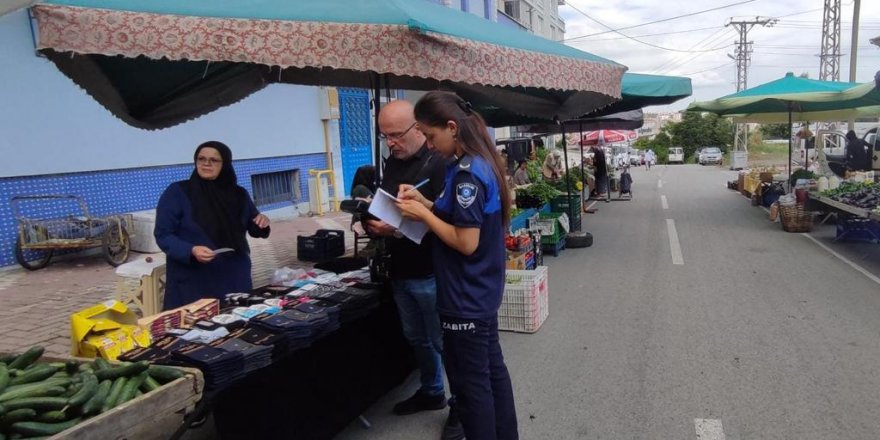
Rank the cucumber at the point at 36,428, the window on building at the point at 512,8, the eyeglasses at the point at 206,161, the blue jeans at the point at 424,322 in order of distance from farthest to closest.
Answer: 1. the window on building at the point at 512,8
2. the eyeglasses at the point at 206,161
3. the blue jeans at the point at 424,322
4. the cucumber at the point at 36,428

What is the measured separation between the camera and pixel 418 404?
397 cm

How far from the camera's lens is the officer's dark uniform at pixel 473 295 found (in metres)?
2.72

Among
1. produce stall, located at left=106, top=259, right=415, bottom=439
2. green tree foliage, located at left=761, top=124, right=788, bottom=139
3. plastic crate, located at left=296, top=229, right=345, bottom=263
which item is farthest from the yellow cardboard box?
green tree foliage, located at left=761, top=124, right=788, bottom=139

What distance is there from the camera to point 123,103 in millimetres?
4473

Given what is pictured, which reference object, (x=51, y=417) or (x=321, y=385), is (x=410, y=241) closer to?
(x=321, y=385)

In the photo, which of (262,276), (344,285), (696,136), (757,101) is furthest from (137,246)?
(696,136)

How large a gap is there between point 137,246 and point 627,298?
7645 mm

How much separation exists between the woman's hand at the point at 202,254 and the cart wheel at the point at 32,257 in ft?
20.1

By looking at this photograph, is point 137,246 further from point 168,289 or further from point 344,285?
point 344,285

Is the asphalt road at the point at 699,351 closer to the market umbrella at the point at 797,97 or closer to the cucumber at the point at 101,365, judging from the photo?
the cucumber at the point at 101,365

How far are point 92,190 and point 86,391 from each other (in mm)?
8418

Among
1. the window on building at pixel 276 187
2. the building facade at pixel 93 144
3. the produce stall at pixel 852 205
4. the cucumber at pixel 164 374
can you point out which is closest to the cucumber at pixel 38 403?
the cucumber at pixel 164 374

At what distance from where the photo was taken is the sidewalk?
575 centimetres

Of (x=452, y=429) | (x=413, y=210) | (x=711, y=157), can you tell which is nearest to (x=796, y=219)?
(x=452, y=429)
